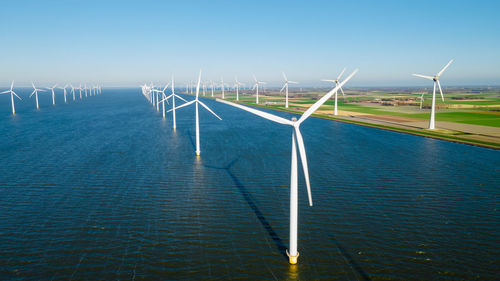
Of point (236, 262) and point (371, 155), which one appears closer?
point (236, 262)

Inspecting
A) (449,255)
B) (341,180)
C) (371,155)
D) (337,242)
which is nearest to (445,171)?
(371,155)

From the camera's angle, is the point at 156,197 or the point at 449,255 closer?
the point at 449,255

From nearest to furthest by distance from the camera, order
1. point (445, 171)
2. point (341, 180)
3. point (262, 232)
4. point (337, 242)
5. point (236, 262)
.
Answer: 1. point (236, 262)
2. point (337, 242)
3. point (262, 232)
4. point (341, 180)
5. point (445, 171)

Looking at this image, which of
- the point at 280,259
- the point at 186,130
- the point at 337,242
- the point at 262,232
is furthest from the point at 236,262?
the point at 186,130

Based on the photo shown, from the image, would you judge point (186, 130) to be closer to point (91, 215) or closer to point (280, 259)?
point (91, 215)

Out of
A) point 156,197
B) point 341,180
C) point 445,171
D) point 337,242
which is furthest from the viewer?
point 445,171

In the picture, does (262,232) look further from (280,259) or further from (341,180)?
(341,180)
